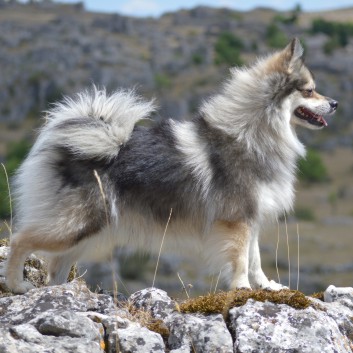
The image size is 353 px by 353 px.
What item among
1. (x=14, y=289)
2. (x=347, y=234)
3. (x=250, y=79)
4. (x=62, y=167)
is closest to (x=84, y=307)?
(x=14, y=289)

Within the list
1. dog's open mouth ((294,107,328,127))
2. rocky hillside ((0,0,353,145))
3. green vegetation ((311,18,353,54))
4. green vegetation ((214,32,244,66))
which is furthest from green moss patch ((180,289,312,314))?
green vegetation ((311,18,353,54))

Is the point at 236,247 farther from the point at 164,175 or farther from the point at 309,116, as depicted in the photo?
the point at 309,116

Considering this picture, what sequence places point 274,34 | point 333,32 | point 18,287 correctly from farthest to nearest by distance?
point 333,32 < point 274,34 < point 18,287

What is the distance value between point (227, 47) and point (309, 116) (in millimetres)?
134135

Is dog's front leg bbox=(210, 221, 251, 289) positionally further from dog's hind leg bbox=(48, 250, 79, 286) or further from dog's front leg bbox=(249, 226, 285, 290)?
dog's hind leg bbox=(48, 250, 79, 286)

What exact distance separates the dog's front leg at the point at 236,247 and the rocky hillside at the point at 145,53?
89831 mm

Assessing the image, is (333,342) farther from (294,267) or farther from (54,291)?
(294,267)

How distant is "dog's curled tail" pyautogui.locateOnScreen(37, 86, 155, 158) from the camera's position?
750cm

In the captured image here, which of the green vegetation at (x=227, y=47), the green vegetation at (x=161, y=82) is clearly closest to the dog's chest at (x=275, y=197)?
the green vegetation at (x=161, y=82)

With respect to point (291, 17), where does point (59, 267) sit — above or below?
below

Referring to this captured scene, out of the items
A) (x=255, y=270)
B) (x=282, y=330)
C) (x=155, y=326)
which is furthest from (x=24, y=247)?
(x=282, y=330)

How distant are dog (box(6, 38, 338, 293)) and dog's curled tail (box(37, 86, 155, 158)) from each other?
10 millimetres

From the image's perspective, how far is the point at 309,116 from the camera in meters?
8.29

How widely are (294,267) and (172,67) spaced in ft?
267
